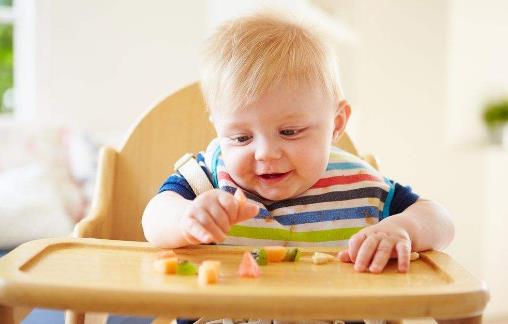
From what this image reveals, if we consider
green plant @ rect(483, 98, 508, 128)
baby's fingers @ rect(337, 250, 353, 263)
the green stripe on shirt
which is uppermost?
baby's fingers @ rect(337, 250, 353, 263)

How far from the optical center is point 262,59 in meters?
0.94

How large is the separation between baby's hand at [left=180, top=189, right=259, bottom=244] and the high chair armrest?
1.23 ft

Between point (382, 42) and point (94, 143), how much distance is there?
51.5 inches

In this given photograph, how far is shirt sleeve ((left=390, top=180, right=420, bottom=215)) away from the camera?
1.05 metres

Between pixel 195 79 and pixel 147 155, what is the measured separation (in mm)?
1824

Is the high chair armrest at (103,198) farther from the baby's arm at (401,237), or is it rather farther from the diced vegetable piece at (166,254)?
the baby's arm at (401,237)

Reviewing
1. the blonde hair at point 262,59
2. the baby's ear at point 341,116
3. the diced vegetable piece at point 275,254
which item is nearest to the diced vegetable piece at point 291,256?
the diced vegetable piece at point 275,254

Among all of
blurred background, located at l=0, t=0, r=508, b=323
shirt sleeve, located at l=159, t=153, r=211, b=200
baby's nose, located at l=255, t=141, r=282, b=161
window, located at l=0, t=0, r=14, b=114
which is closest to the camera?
baby's nose, located at l=255, t=141, r=282, b=161

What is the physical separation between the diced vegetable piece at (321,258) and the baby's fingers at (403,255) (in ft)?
0.26

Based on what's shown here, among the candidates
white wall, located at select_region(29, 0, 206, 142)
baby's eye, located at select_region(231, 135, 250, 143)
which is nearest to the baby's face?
baby's eye, located at select_region(231, 135, 250, 143)

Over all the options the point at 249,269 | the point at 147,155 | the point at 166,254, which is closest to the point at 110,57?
the point at 147,155

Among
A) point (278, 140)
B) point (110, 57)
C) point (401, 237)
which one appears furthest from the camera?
point (110, 57)

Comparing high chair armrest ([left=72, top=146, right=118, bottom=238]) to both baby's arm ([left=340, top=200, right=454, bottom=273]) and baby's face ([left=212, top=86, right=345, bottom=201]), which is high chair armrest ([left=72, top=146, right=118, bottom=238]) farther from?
baby's arm ([left=340, top=200, right=454, bottom=273])

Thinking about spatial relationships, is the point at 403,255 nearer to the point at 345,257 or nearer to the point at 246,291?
the point at 345,257
